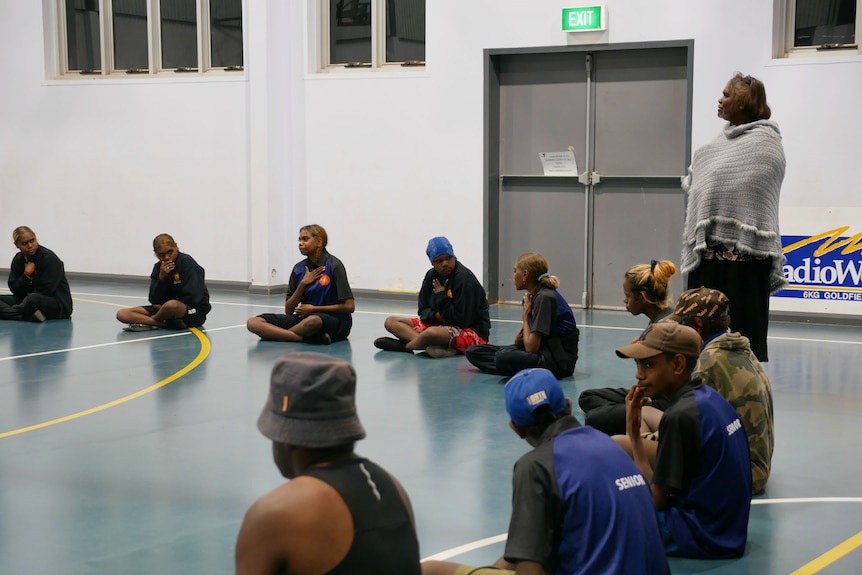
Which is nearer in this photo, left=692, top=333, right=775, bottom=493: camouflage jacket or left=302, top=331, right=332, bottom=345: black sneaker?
left=692, top=333, right=775, bottom=493: camouflage jacket

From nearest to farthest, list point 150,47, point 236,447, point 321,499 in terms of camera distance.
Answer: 1. point 321,499
2. point 236,447
3. point 150,47

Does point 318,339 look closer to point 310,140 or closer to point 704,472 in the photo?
point 310,140

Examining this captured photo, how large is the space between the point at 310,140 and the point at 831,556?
11334 mm

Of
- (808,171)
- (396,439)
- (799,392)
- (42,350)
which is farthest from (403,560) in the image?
(808,171)

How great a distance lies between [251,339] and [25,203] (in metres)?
7.58

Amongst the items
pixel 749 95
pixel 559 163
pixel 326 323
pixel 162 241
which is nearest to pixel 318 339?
pixel 326 323

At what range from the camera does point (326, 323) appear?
35.9ft

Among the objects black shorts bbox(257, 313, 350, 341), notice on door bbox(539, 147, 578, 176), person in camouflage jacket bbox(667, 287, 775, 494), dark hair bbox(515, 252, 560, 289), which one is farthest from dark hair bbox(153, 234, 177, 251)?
person in camouflage jacket bbox(667, 287, 775, 494)

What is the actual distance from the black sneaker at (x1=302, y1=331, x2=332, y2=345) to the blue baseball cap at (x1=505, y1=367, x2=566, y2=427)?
7.55 m

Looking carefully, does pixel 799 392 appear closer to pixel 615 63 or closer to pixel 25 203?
Result: pixel 615 63

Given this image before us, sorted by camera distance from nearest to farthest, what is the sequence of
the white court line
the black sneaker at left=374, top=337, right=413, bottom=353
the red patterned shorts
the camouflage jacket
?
the white court line
the camouflage jacket
the red patterned shorts
the black sneaker at left=374, top=337, right=413, bottom=353

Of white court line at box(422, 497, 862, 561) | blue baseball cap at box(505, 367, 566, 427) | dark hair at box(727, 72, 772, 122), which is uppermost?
dark hair at box(727, 72, 772, 122)

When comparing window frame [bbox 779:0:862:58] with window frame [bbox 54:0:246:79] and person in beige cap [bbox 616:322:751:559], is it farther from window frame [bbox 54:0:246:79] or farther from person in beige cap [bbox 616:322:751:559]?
person in beige cap [bbox 616:322:751:559]

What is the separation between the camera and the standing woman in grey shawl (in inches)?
230
